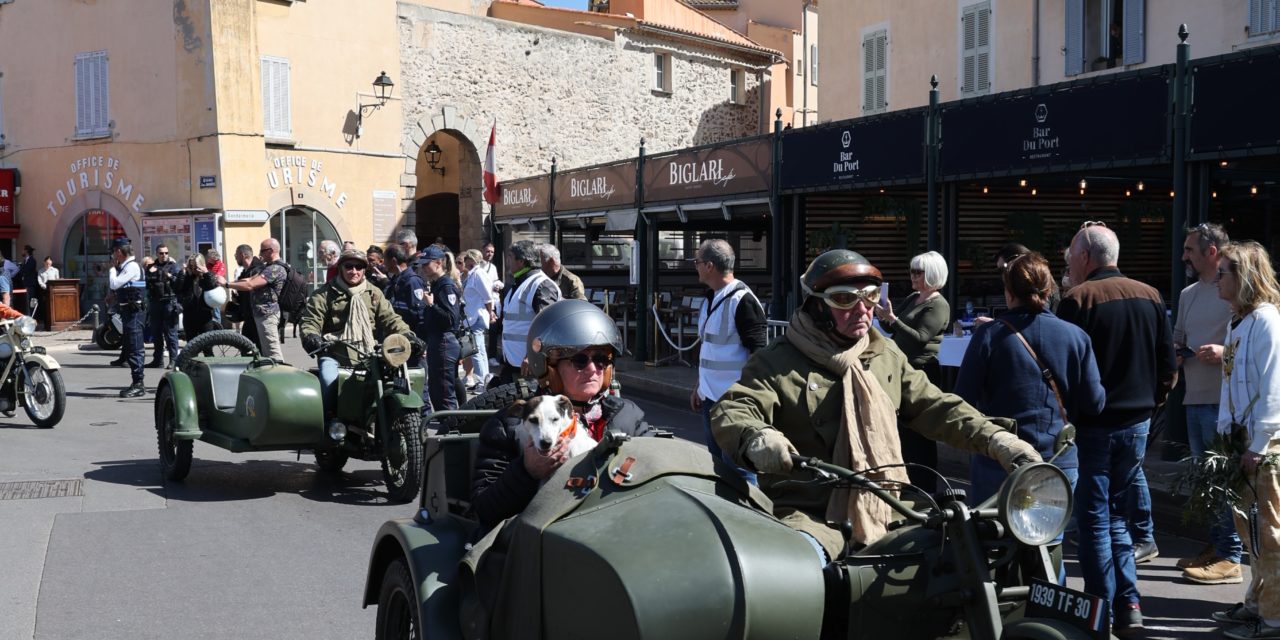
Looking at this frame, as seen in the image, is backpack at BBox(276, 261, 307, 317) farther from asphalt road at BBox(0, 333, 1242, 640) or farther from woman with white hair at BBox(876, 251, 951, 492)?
woman with white hair at BBox(876, 251, 951, 492)

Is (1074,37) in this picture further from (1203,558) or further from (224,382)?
(224,382)

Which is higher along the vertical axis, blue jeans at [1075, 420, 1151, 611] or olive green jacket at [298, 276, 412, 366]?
olive green jacket at [298, 276, 412, 366]

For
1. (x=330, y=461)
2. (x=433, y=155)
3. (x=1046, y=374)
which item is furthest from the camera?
(x=433, y=155)

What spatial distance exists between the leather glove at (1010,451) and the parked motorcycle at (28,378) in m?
10.1

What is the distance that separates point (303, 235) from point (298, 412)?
69.3 ft

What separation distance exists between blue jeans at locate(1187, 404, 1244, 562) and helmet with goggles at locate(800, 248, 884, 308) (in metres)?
3.08

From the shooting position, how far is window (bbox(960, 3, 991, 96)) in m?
18.6

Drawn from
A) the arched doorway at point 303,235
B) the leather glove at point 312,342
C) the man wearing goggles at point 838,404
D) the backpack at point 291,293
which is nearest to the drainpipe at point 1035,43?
the backpack at point 291,293

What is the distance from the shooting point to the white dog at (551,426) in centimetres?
341

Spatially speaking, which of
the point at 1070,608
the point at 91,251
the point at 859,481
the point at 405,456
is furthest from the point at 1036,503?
the point at 91,251

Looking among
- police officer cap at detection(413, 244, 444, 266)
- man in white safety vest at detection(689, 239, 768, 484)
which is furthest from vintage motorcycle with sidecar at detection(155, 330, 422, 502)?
police officer cap at detection(413, 244, 444, 266)

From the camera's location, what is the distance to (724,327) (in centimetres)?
694

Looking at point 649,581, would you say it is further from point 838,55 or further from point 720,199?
point 838,55

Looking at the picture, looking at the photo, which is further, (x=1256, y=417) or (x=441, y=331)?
(x=441, y=331)
